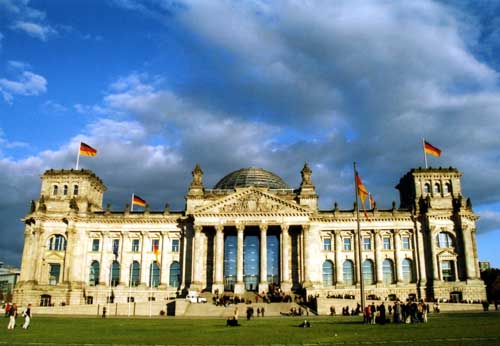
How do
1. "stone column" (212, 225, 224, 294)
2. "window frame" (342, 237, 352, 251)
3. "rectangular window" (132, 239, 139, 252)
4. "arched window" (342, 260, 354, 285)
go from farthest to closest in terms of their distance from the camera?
"rectangular window" (132, 239, 139, 252) < "window frame" (342, 237, 352, 251) < "arched window" (342, 260, 354, 285) < "stone column" (212, 225, 224, 294)

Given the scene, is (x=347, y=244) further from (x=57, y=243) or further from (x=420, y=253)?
(x=57, y=243)

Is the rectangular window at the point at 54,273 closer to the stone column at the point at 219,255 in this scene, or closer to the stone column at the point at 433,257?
the stone column at the point at 219,255

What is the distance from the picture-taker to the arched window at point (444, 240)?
283 feet

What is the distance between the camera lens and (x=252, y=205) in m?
85.4

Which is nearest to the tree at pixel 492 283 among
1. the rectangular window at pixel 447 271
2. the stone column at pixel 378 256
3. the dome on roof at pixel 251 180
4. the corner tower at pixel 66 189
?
the rectangular window at pixel 447 271

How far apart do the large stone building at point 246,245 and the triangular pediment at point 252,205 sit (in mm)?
178

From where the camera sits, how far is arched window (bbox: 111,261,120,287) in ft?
292

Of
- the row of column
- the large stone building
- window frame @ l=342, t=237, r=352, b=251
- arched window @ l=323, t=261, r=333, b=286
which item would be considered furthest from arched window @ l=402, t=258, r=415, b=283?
the row of column

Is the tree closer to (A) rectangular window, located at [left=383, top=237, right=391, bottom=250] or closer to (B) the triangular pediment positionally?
(A) rectangular window, located at [left=383, top=237, right=391, bottom=250]

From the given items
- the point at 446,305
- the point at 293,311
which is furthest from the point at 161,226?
the point at 446,305

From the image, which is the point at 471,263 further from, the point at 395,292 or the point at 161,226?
the point at 161,226

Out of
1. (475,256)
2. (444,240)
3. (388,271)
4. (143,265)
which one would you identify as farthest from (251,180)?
A: (475,256)

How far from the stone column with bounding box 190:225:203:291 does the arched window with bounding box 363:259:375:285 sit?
2967 centimetres

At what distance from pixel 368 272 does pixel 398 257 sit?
603 cm
